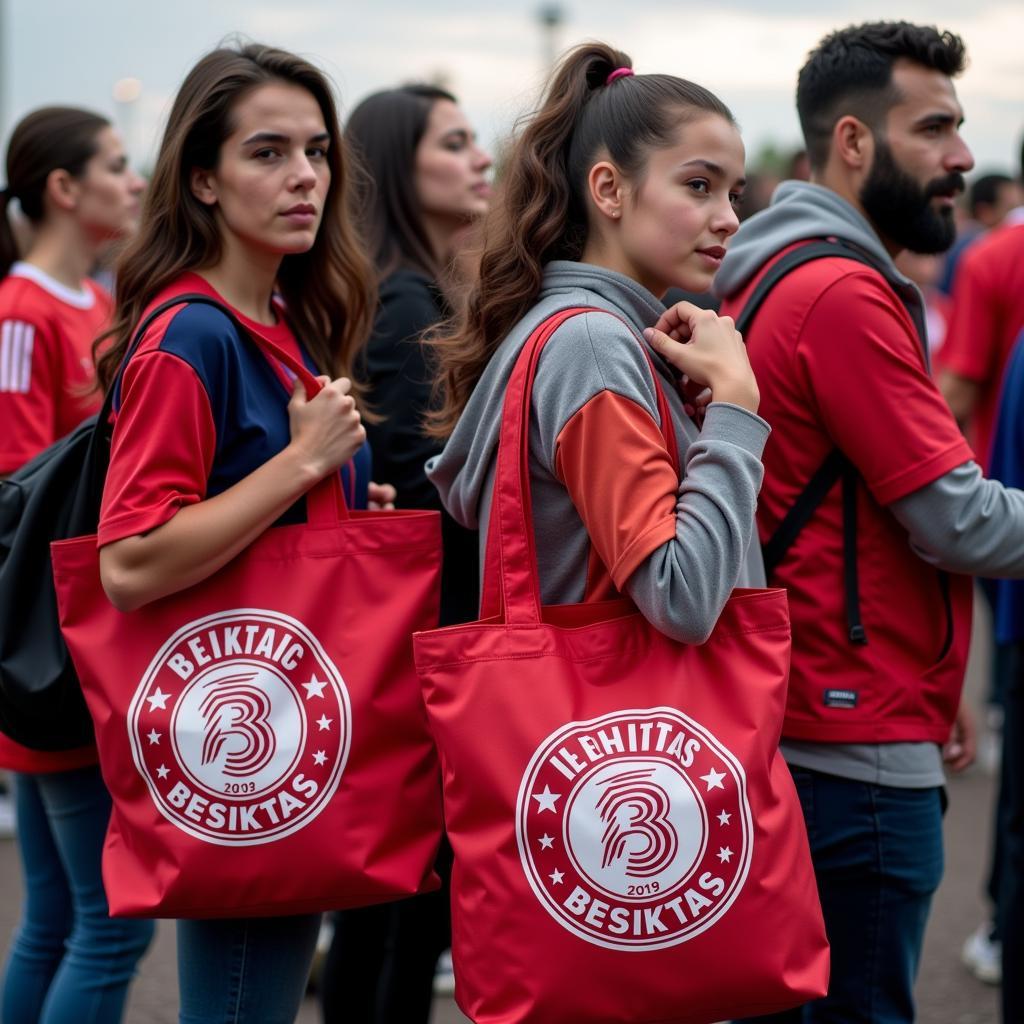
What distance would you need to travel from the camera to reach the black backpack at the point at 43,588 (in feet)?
8.02

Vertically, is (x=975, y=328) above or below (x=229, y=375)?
below

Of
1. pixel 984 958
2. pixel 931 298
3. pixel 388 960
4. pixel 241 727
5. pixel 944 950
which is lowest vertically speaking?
pixel 944 950

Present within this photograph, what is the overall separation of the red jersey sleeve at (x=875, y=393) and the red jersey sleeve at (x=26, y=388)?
6.49 ft

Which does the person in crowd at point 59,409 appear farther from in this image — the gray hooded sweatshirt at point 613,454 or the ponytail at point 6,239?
the gray hooded sweatshirt at point 613,454

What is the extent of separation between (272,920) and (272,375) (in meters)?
0.91

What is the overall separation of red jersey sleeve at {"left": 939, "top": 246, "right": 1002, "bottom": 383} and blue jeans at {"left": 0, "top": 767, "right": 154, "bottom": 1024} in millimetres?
3131

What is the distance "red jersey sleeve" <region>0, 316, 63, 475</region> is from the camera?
3457 millimetres

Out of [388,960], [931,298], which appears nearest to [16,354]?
[388,960]

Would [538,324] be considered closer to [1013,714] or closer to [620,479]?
[620,479]

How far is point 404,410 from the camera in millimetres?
3084

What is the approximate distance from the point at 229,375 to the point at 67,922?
1433 mm

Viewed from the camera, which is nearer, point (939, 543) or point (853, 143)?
point (939, 543)

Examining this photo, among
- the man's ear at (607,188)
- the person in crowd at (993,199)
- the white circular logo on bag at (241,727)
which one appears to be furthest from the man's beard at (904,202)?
the person in crowd at (993,199)

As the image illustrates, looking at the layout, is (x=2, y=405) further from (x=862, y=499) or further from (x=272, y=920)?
(x=862, y=499)
